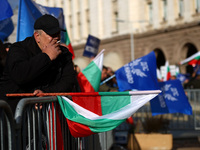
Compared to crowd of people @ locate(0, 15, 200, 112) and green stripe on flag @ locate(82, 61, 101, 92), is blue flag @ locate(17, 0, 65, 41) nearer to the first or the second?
green stripe on flag @ locate(82, 61, 101, 92)

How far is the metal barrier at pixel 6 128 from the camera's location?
112 inches

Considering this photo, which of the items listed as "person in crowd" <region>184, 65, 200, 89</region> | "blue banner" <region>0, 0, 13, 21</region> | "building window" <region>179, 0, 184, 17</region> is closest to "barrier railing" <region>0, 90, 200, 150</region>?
"blue banner" <region>0, 0, 13, 21</region>

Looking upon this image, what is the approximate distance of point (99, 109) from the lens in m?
4.35

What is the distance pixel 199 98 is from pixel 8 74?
385 inches

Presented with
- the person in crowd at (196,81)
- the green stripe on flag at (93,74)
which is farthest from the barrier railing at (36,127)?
the person in crowd at (196,81)

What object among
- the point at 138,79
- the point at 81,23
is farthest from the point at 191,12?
the point at 138,79

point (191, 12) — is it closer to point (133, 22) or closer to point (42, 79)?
point (133, 22)

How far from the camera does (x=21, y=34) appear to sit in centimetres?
725

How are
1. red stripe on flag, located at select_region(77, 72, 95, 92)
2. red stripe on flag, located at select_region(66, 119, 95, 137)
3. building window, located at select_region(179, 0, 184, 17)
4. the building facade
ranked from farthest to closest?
building window, located at select_region(179, 0, 184, 17)
the building facade
red stripe on flag, located at select_region(77, 72, 95, 92)
red stripe on flag, located at select_region(66, 119, 95, 137)

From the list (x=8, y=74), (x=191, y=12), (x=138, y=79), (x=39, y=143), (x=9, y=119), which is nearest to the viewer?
(x=9, y=119)

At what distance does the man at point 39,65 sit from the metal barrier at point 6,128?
92 centimetres

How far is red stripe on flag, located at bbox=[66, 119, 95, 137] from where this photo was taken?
167 inches

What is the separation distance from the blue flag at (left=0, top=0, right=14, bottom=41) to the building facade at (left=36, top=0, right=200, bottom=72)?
20.2 metres

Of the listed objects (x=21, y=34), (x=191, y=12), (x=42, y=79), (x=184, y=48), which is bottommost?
(x=42, y=79)
